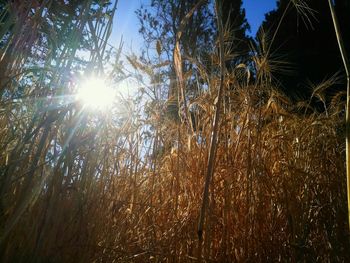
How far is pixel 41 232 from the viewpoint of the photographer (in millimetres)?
898

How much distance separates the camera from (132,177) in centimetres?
158

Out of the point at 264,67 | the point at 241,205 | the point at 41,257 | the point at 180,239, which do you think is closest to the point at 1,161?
the point at 41,257

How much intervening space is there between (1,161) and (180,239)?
0.66 metres

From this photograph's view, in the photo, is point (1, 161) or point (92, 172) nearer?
point (1, 161)

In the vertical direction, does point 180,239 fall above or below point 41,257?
above

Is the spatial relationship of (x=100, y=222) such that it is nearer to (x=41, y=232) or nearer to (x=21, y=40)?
(x=41, y=232)

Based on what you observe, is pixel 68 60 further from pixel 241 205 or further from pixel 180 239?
pixel 241 205

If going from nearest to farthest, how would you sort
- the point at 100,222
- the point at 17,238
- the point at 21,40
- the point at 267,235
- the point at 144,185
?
the point at 17,238 < the point at 21,40 < the point at 100,222 < the point at 267,235 < the point at 144,185

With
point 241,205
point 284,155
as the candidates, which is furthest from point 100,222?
point 284,155

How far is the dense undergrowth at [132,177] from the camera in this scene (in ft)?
3.11

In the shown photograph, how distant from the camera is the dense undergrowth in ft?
3.11

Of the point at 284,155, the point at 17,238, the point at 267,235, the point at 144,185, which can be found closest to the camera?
the point at 17,238

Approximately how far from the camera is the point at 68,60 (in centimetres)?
99

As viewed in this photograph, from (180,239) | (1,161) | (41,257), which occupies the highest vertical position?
(1,161)
